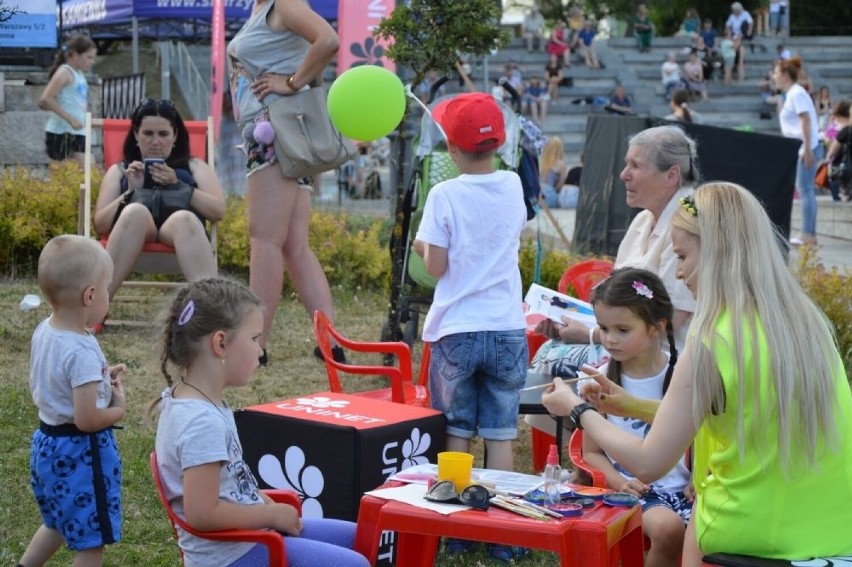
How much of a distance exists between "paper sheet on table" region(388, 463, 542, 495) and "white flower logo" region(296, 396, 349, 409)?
629mm

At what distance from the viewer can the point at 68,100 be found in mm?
9750

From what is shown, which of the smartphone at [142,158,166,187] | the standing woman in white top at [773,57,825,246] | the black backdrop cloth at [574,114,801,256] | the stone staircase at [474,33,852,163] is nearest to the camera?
the smartphone at [142,158,166,187]

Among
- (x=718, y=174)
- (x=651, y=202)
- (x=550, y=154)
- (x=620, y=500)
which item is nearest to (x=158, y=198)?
(x=651, y=202)

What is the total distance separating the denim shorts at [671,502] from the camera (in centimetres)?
362

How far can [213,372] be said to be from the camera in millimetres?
2963

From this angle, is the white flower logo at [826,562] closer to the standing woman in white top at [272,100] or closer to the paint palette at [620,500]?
the paint palette at [620,500]

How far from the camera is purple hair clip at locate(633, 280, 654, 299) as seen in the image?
374 centimetres

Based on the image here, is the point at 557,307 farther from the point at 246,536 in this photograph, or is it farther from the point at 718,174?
the point at 718,174

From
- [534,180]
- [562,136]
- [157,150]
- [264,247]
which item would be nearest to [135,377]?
[264,247]

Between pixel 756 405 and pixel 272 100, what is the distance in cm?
364

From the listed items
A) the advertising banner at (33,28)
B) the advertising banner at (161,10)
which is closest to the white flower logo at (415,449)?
the advertising banner at (33,28)

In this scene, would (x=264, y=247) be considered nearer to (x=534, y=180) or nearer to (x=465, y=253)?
(x=534, y=180)

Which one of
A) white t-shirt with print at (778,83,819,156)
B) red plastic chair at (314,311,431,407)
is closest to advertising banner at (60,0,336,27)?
white t-shirt with print at (778,83,819,156)

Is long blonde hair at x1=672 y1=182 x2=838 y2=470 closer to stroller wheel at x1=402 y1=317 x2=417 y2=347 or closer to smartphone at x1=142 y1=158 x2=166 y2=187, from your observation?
stroller wheel at x1=402 y1=317 x2=417 y2=347
